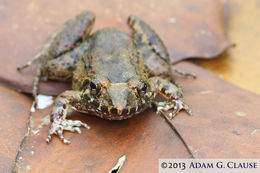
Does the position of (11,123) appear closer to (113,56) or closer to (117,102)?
(117,102)

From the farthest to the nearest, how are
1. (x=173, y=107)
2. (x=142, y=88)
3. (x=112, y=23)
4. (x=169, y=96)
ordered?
(x=112, y=23)
(x=169, y=96)
(x=173, y=107)
(x=142, y=88)

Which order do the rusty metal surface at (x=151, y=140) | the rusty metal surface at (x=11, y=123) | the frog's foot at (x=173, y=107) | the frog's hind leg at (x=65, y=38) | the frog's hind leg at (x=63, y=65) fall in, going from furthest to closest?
the frog's hind leg at (x=65, y=38), the frog's hind leg at (x=63, y=65), the frog's foot at (x=173, y=107), the rusty metal surface at (x=11, y=123), the rusty metal surface at (x=151, y=140)

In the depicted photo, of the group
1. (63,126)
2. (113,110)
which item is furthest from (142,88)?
(63,126)

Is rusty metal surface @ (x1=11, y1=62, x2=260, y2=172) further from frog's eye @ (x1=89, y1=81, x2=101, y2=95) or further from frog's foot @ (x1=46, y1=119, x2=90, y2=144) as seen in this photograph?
frog's eye @ (x1=89, y1=81, x2=101, y2=95)

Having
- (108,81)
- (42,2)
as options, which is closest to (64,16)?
(42,2)

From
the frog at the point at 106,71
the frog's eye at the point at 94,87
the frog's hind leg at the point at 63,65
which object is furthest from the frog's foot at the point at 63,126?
the frog's hind leg at the point at 63,65

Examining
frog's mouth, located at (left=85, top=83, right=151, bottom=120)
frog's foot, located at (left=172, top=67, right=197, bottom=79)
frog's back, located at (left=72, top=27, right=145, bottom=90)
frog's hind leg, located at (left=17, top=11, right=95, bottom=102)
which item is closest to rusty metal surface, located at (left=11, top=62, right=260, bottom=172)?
frog's mouth, located at (left=85, top=83, right=151, bottom=120)

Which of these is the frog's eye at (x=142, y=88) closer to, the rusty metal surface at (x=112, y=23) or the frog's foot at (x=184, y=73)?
the frog's foot at (x=184, y=73)
